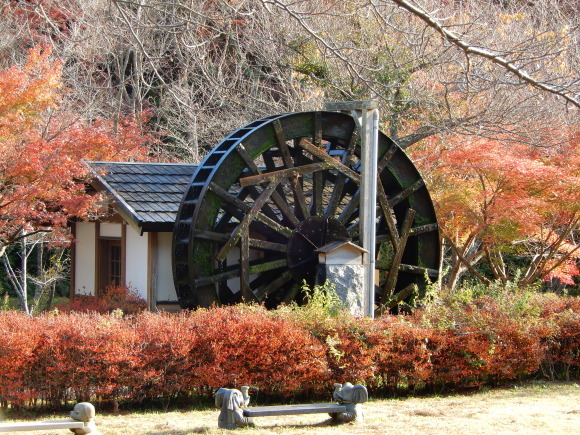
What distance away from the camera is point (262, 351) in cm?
833

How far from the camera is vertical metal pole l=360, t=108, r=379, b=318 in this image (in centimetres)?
1082

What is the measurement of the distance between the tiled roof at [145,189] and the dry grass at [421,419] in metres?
4.11

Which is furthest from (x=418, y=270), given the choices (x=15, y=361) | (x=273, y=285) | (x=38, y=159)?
(x=15, y=361)

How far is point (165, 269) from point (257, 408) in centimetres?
535

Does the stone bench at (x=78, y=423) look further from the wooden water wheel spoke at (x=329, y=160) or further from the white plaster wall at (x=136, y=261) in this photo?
the wooden water wheel spoke at (x=329, y=160)

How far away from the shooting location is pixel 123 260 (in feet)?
41.0

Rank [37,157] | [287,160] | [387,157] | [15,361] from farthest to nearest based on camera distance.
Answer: [387,157] → [287,160] → [37,157] → [15,361]

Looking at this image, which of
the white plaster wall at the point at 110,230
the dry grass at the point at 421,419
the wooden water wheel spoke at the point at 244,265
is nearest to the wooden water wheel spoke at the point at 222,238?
the wooden water wheel spoke at the point at 244,265

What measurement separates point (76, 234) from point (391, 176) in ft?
19.3

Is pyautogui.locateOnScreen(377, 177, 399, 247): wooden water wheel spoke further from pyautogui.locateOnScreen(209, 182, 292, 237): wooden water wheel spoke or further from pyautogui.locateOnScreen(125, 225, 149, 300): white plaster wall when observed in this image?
pyautogui.locateOnScreen(125, 225, 149, 300): white plaster wall

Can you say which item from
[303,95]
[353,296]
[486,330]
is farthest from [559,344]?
[303,95]

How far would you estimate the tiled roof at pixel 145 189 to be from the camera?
1149 cm

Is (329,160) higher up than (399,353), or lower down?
higher up

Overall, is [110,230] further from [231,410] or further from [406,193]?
[231,410]
